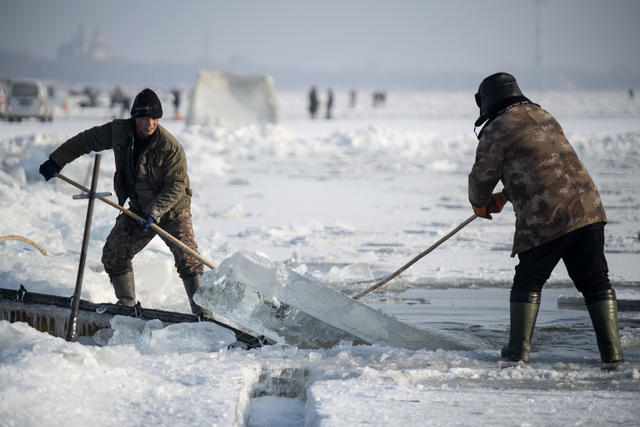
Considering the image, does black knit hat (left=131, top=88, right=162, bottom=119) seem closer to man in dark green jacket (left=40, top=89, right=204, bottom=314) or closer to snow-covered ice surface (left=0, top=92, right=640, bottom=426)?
man in dark green jacket (left=40, top=89, right=204, bottom=314)

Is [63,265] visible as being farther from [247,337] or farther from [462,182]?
[462,182]

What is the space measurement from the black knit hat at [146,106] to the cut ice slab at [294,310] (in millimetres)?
991

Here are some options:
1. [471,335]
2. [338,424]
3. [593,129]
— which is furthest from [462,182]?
[593,129]

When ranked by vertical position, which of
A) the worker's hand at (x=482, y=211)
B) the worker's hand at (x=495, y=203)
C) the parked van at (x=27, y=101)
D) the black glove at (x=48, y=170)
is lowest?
the black glove at (x=48, y=170)

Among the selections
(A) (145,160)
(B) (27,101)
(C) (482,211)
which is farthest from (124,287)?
(B) (27,101)

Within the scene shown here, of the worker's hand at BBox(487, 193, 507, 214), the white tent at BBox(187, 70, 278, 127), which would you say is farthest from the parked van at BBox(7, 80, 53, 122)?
the worker's hand at BBox(487, 193, 507, 214)

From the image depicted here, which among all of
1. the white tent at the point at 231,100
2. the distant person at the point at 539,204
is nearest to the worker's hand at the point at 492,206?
the distant person at the point at 539,204

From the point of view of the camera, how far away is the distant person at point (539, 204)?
384cm

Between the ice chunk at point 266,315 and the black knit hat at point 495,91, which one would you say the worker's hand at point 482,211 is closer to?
the black knit hat at point 495,91

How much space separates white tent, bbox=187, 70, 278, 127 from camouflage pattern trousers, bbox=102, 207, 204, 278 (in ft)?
73.7

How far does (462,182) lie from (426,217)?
402 centimetres

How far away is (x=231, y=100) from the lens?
27797mm

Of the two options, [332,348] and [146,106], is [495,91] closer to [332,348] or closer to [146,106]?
[332,348]

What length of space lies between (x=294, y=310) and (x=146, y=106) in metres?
1.49
